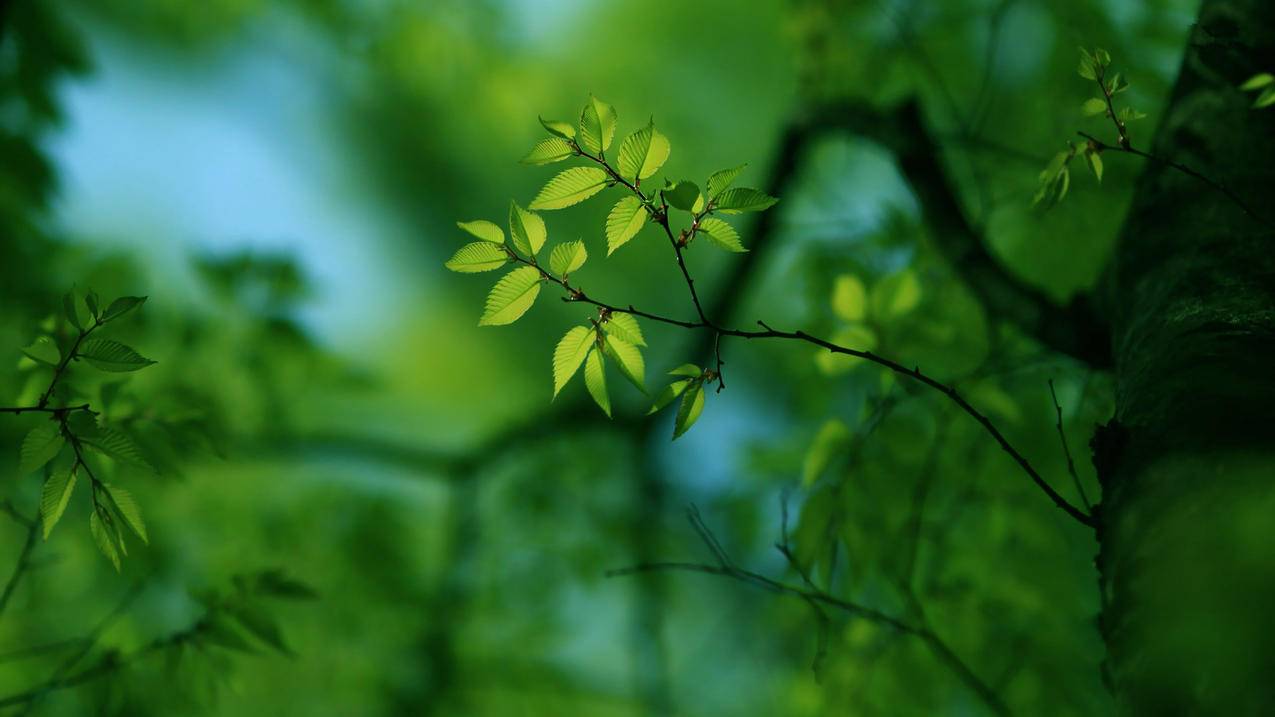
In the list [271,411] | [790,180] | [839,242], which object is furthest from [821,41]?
[271,411]

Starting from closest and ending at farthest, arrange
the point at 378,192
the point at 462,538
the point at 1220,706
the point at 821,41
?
1. the point at 1220,706
2. the point at 821,41
3. the point at 462,538
4. the point at 378,192

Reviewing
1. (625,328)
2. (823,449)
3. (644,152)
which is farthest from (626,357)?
(823,449)

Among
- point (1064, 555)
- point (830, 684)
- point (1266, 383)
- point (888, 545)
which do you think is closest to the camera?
point (1266, 383)

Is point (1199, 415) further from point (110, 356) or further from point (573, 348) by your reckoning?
point (110, 356)

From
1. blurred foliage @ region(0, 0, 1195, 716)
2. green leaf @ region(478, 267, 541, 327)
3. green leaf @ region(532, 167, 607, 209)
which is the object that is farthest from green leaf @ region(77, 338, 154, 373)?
green leaf @ region(532, 167, 607, 209)

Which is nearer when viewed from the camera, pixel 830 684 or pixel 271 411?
pixel 830 684

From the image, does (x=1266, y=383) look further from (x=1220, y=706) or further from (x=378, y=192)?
(x=378, y=192)

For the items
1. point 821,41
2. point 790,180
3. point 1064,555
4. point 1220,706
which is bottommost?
point 1220,706
